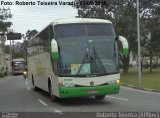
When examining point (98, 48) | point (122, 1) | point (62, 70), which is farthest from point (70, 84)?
point (122, 1)

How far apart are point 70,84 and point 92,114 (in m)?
3.34

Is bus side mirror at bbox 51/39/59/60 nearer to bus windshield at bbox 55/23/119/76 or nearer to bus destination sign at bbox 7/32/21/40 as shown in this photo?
bus windshield at bbox 55/23/119/76

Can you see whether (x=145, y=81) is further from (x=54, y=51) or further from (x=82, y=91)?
(x=54, y=51)

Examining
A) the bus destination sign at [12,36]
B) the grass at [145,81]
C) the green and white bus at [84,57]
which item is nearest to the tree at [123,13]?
the grass at [145,81]

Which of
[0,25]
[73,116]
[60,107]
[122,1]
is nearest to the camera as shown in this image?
[73,116]

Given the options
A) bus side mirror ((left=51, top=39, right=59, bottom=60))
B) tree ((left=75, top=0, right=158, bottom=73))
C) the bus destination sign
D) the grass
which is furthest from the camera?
the bus destination sign

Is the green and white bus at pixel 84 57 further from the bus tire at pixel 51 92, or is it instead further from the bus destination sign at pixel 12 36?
the bus destination sign at pixel 12 36

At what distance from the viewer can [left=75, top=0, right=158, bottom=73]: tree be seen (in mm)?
57625

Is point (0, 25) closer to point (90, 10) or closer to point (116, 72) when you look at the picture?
point (90, 10)

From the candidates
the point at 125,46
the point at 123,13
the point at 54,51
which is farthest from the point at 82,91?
the point at 123,13

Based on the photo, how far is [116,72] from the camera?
18500mm

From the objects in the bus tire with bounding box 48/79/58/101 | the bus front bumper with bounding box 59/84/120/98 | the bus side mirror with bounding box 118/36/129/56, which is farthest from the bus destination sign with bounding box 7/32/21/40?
the bus front bumper with bounding box 59/84/120/98

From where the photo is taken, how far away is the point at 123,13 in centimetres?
5888

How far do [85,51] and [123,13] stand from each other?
135ft
